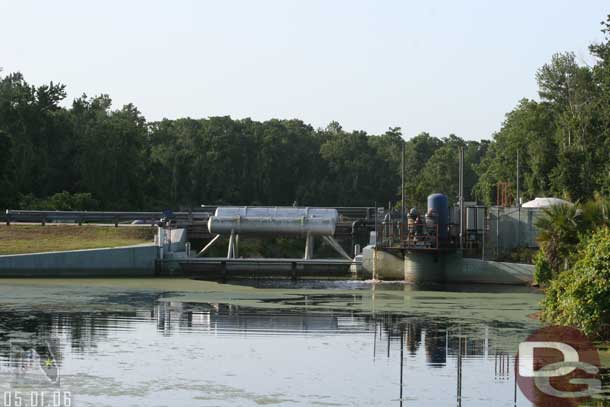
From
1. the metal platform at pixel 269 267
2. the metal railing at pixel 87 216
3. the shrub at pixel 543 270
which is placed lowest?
the metal platform at pixel 269 267

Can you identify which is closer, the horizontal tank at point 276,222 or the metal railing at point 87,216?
the horizontal tank at point 276,222

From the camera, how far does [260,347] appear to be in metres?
28.7

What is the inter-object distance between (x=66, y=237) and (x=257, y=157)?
88.8m

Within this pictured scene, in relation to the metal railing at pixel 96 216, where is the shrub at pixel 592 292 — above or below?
below

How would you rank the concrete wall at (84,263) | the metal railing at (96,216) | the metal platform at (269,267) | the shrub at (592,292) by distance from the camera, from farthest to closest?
the metal railing at (96,216)
the metal platform at (269,267)
the concrete wall at (84,263)
the shrub at (592,292)

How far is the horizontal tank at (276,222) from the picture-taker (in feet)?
210

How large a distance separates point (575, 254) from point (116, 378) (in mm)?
16744

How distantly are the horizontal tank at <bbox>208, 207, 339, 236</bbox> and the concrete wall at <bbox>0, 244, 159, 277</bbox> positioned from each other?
21.8ft

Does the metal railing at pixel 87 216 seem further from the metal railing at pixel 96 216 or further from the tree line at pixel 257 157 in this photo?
the tree line at pixel 257 157

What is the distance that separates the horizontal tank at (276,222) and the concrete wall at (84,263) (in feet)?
21.8

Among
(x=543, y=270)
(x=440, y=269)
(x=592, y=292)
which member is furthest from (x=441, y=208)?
(x=592, y=292)

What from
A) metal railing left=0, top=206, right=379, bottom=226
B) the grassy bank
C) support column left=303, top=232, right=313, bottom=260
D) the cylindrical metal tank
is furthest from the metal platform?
metal railing left=0, top=206, right=379, bottom=226

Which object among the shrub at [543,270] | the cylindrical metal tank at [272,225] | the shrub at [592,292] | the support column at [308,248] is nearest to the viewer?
the shrub at [592,292]

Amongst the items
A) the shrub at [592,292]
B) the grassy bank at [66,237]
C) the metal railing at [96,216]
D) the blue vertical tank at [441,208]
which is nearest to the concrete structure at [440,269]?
the blue vertical tank at [441,208]
